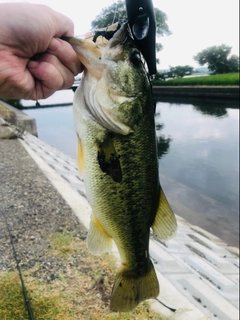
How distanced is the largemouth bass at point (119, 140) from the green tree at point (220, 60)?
54.3 meters

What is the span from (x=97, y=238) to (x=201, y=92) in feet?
Result: 98.2

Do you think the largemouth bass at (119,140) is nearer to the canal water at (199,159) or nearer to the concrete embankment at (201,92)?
the canal water at (199,159)

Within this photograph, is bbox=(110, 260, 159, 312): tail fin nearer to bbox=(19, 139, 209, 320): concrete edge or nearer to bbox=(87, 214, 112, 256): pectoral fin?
bbox=(87, 214, 112, 256): pectoral fin

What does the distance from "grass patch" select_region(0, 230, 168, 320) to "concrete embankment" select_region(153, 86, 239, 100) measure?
21.8m

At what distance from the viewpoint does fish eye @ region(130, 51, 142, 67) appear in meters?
1.41

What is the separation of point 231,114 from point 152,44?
849 inches

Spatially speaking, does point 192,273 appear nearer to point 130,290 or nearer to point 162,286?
point 162,286

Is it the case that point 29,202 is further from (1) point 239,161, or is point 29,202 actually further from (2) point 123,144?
(1) point 239,161

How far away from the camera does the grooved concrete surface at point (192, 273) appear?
9.16ft

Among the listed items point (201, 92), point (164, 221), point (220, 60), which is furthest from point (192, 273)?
point (220, 60)

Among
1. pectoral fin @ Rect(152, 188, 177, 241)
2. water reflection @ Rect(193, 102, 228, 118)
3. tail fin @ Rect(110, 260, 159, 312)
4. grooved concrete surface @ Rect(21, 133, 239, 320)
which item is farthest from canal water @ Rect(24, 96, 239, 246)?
pectoral fin @ Rect(152, 188, 177, 241)

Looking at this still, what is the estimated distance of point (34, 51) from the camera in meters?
1.53

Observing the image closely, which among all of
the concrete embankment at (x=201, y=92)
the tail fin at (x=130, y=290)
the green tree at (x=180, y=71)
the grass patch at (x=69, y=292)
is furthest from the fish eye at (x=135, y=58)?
the green tree at (x=180, y=71)

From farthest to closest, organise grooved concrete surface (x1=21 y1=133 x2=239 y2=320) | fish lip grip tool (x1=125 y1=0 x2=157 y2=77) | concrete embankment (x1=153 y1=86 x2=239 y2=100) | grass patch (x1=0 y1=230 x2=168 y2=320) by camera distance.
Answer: concrete embankment (x1=153 y1=86 x2=239 y2=100) < grooved concrete surface (x1=21 y1=133 x2=239 y2=320) < grass patch (x1=0 y1=230 x2=168 y2=320) < fish lip grip tool (x1=125 y1=0 x2=157 y2=77)
